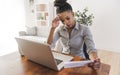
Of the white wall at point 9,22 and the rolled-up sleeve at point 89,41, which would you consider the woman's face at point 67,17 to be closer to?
the rolled-up sleeve at point 89,41

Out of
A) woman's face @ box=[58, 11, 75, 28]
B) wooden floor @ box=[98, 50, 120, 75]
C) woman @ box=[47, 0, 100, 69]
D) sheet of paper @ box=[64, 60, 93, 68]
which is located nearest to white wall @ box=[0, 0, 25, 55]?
wooden floor @ box=[98, 50, 120, 75]

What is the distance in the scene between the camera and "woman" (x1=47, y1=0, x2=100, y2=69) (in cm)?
136

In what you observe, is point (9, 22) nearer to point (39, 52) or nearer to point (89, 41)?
point (89, 41)

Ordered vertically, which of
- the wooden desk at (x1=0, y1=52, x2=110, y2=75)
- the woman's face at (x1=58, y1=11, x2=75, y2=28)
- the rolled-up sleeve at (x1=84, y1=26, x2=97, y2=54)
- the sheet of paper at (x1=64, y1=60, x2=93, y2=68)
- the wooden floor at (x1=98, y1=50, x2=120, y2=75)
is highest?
the woman's face at (x1=58, y1=11, x2=75, y2=28)

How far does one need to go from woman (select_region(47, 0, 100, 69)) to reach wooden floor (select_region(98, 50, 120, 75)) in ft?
4.41

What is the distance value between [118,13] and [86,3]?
0.86 metres

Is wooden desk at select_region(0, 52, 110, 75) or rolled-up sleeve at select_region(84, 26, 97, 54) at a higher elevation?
rolled-up sleeve at select_region(84, 26, 97, 54)

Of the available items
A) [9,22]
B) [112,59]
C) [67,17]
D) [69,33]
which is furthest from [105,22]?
[9,22]

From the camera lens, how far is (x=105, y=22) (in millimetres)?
3580

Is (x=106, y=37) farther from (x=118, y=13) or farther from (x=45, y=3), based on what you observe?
(x=45, y=3)

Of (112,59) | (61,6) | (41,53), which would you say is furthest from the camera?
(112,59)

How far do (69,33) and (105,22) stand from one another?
2370 mm

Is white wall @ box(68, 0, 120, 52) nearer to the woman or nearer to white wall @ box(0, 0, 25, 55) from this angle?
white wall @ box(0, 0, 25, 55)

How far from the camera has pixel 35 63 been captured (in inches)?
42.5
